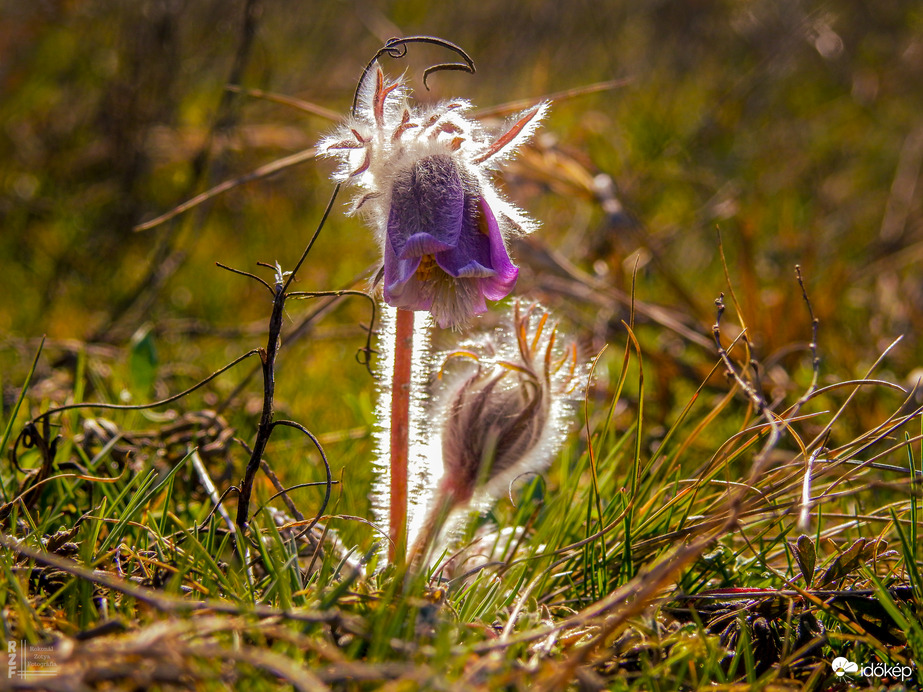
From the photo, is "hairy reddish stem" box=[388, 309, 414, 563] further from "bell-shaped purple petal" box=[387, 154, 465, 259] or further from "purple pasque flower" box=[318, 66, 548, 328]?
"bell-shaped purple petal" box=[387, 154, 465, 259]

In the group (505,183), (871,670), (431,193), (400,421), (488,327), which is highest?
(505,183)

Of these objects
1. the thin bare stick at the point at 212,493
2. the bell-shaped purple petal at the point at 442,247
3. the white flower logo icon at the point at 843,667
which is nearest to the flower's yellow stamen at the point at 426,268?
the bell-shaped purple petal at the point at 442,247

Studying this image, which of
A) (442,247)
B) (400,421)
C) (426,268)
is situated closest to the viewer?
(442,247)

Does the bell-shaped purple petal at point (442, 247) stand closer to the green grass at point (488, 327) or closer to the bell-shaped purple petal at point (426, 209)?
the bell-shaped purple petal at point (426, 209)

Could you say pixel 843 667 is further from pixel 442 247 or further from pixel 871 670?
pixel 442 247

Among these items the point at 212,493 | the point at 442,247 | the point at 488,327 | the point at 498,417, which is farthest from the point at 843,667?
the point at 488,327

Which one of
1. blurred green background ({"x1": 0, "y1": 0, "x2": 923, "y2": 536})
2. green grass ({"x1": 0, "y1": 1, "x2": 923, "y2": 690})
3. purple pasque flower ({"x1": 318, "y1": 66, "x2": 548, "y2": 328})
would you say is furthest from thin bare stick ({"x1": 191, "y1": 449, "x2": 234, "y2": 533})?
purple pasque flower ({"x1": 318, "y1": 66, "x2": 548, "y2": 328})

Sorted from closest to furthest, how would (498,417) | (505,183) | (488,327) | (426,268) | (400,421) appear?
(426,268) → (400,421) → (498,417) → (505,183) → (488,327)
